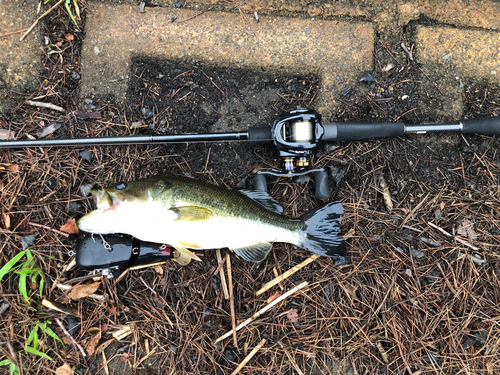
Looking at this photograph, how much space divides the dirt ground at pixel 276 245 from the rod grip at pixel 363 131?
9.7 inches

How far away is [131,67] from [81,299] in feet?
8.32

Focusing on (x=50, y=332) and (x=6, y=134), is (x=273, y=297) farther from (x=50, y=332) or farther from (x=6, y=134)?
(x=6, y=134)

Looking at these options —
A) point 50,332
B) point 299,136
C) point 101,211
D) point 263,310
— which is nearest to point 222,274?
point 263,310

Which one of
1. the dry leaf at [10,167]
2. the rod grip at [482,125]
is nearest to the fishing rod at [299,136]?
the rod grip at [482,125]

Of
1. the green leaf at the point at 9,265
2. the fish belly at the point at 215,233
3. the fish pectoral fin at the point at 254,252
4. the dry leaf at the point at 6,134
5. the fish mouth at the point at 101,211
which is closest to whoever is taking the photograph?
the fish mouth at the point at 101,211

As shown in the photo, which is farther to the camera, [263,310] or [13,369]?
[263,310]

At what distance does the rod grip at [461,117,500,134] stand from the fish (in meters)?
1.56

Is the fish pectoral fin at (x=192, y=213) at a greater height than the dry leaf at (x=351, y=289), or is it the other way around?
the fish pectoral fin at (x=192, y=213)

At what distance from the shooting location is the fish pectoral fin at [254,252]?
296 cm

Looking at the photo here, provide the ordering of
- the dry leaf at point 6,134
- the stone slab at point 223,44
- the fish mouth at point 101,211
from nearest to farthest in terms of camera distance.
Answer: the fish mouth at point 101,211 → the dry leaf at point 6,134 → the stone slab at point 223,44

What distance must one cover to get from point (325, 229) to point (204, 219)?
1.22 metres

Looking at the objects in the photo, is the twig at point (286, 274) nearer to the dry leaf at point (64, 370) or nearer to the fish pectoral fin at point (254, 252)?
the fish pectoral fin at point (254, 252)

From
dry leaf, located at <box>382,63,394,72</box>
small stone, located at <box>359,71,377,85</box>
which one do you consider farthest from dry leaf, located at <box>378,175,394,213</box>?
dry leaf, located at <box>382,63,394,72</box>

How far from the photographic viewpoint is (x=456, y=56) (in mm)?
3396
